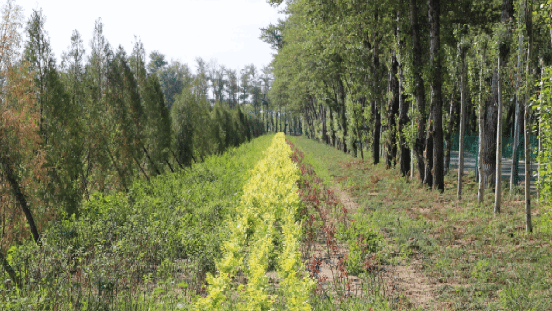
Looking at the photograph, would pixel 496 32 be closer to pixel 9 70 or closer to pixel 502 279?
pixel 502 279

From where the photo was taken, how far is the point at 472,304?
3996 millimetres

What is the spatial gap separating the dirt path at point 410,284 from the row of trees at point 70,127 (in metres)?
5.37

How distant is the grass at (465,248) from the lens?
13.7ft

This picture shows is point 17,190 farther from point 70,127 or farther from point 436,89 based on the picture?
point 436,89

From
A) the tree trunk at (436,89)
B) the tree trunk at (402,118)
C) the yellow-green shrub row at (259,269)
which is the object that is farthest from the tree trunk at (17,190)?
the tree trunk at (402,118)

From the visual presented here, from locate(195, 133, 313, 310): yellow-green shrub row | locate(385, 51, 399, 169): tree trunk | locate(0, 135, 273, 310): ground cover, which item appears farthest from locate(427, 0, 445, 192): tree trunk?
locate(0, 135, 273, 310): ground cover

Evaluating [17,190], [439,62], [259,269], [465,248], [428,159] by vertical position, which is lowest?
[465,248]

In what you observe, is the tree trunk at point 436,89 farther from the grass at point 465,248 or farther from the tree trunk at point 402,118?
the tree trunk at point 402,118

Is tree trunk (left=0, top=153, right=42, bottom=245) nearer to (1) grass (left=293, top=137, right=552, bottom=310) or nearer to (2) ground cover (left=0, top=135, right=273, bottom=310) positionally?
(2) ground cover (left=0, top=135, right=273, bottom=310)

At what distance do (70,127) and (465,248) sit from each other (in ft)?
30.5

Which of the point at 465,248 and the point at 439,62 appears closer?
the point at 465,248

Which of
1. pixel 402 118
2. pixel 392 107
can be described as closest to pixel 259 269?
pixel 402 118

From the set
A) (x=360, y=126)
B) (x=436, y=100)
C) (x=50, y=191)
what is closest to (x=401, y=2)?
(x=436, y=100)

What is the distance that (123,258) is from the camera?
5.46 metres
